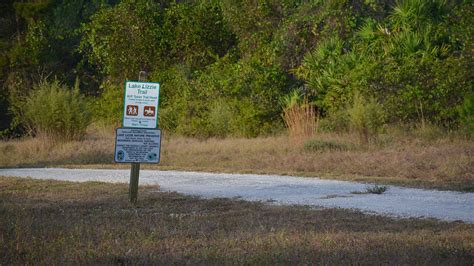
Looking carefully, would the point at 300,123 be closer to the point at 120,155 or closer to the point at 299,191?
the point at 299,191

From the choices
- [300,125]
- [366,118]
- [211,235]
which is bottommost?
[211,235]

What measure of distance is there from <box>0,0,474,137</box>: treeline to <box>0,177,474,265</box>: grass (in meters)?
13.2

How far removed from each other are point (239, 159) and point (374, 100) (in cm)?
559

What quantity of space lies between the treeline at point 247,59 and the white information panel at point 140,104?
12.5 m

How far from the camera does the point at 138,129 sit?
1216cm

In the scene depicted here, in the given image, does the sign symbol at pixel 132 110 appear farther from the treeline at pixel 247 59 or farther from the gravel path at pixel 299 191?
the treeline at pixel 247 59

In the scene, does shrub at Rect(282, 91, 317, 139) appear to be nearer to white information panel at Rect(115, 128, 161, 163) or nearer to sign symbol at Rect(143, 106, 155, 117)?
white information panel at Rect(115, 128, 161, 163)

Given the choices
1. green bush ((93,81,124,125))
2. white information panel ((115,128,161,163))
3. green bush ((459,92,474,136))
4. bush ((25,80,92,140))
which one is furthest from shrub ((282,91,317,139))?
green bush ((93,81,124,125))

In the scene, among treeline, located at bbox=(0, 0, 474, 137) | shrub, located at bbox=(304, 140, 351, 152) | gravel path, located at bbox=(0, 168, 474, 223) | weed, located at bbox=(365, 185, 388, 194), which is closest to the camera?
gravel path, located at bbox=(0, 168, 474, 223)

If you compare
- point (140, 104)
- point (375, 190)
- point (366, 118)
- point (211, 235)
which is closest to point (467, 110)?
point (366, 118)

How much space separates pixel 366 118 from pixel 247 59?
10.5 meters

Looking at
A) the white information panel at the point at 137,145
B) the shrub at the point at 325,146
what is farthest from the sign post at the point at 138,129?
the shrub at the point at 325,146

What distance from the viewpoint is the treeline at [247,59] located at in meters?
26.0

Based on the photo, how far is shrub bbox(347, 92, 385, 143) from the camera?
2366 cm
